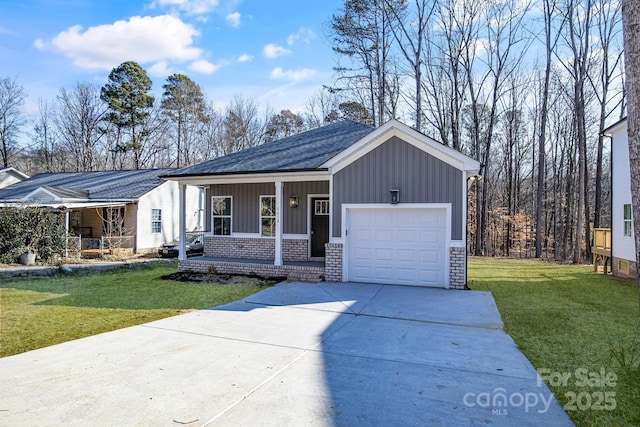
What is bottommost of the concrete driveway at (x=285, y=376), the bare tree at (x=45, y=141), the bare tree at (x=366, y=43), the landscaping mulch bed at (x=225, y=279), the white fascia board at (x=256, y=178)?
the landscaping mulch bed at (x=225, y=279)

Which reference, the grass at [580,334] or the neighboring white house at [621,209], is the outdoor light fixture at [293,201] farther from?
the neighboring white house at [621,209]

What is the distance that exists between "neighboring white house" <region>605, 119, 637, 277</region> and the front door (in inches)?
335

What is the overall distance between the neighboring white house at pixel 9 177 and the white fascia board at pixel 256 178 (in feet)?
66.0

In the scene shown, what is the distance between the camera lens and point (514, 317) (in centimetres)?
665

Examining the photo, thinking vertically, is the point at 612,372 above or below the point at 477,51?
below

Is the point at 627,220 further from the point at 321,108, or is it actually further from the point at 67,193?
the point at 67,193

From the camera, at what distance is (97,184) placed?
21.4 metres

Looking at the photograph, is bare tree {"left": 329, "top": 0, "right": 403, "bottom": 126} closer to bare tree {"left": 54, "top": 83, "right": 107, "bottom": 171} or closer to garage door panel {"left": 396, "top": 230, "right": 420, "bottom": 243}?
garage door panel {"left": 396, "top": 230, "right": 420, "bottom": 243}

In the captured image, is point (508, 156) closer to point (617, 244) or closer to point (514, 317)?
point (617, 244)

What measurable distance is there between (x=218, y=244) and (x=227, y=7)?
7810 millimetres

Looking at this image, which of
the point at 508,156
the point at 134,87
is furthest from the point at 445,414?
the point at 134,87

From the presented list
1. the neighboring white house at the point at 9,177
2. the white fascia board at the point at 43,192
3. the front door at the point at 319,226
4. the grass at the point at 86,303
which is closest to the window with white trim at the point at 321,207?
the front door at the point at 319,226

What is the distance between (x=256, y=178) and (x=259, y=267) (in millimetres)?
2531

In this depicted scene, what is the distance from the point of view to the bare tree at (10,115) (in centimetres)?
3056
